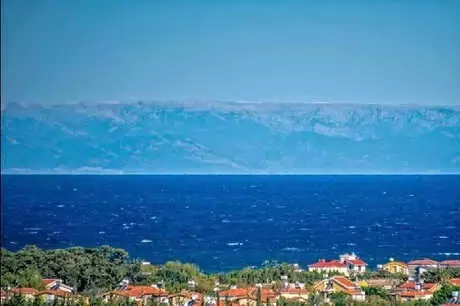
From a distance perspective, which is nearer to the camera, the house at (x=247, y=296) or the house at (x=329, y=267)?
the house at (x=247, y=296)

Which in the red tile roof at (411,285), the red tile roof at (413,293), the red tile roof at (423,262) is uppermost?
the red tile roof at (423,262)

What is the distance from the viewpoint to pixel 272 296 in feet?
25.0

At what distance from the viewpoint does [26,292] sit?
7660mm

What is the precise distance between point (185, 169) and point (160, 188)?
12331mm

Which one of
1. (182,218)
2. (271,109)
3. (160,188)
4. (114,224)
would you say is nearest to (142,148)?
(114,224)

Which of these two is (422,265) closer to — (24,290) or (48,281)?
(48,281)

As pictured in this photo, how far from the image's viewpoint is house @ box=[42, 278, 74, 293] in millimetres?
7949

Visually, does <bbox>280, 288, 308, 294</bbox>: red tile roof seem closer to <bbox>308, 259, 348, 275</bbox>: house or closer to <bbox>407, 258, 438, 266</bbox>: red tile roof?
<bbox>308, 259, 348, 275</bbox>: house

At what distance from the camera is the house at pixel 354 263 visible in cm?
907

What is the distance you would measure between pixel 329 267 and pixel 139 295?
2.05 m

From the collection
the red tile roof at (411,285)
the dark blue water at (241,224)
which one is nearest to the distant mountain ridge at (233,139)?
the dark blue water at (241,224)

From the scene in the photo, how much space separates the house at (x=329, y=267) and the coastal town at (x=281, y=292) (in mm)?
277

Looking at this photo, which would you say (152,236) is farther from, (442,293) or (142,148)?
(442,293)

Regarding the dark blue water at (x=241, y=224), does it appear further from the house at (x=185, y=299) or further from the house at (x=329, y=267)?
the house at (x=185, y=299)
